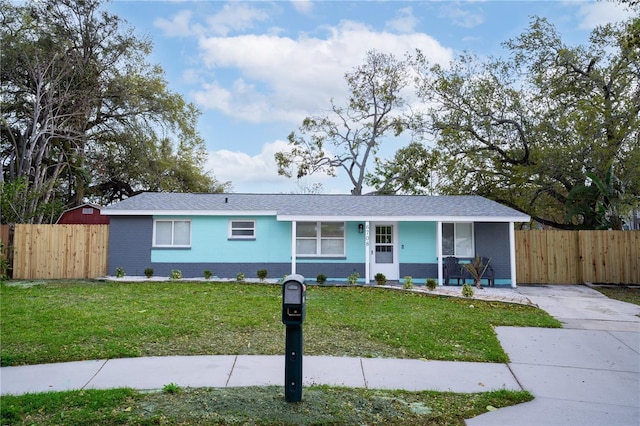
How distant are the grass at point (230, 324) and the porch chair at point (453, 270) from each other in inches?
124

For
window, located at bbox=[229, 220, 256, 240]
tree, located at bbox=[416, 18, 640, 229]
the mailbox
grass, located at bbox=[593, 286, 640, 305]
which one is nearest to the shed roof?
window, located at bbox=[229, 220, 256, 240]

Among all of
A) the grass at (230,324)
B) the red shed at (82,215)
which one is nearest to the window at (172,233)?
the grass at (230,324)

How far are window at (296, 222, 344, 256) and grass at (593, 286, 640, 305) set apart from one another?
28.1ft

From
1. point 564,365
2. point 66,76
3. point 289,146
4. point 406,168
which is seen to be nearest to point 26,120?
point 66,76

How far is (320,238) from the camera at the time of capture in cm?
1571

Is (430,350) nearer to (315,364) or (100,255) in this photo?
(315,364)

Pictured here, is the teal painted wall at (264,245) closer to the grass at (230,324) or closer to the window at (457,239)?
the window at (457,239)

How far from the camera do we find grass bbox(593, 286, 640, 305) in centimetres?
1220

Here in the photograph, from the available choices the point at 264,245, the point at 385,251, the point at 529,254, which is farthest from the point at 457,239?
the point at 264,245

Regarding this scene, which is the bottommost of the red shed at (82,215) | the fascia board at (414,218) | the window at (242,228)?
the window at (242,228)

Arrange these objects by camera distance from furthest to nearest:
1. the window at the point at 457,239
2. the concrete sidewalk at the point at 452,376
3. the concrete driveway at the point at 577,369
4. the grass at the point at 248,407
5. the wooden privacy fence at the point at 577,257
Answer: the window at the point at 457,239 < the wooden privacy fence at the point at 577,257 < the concrete sidewalk at the point at 452,376 < the concrete driveway at the point at 577,369 < the grass at the point at 248,407

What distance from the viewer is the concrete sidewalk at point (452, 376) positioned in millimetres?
4285

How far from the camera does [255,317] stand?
27.4ft

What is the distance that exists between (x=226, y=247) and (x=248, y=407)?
11973 millimetres
